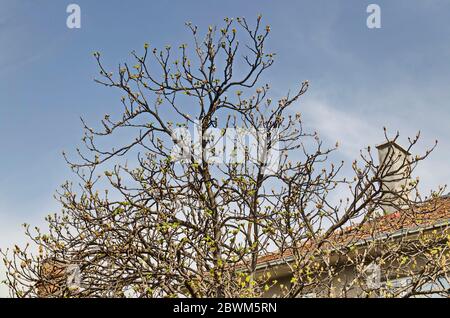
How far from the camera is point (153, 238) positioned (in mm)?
6512

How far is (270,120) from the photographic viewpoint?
7.76 metres

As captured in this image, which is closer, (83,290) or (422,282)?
(422,282)

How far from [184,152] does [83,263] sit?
2.18 metres

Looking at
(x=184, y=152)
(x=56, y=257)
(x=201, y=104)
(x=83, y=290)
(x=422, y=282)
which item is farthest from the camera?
(x=201, y=104)

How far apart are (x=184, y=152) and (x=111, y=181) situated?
1.17 meters

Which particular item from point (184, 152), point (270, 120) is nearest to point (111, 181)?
point (184, 152)

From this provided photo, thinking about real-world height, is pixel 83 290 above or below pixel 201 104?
below

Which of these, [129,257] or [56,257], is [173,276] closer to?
[129,257]
